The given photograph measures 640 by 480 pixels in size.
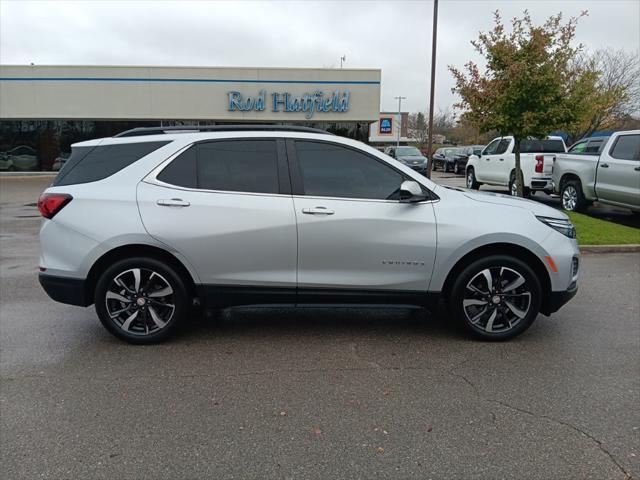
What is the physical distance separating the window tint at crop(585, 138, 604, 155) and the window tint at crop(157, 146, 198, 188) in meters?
9.78

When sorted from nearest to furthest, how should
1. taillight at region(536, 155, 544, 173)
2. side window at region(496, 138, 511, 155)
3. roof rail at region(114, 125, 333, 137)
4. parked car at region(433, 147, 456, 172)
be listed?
roof rail at region(114, 125, 333, 137)
taillight at region(536, 155, 544, 173)
side window at region(496, 138, 511, 155)
parked car at region(433, 147, 456, 172)

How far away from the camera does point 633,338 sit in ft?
14.7

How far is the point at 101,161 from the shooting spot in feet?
14.3

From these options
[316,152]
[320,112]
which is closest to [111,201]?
[316,152]

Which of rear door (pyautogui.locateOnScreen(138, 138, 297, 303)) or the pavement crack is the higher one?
rear door (pyautogui.locateOnScreen(138, 138, 297, 303))

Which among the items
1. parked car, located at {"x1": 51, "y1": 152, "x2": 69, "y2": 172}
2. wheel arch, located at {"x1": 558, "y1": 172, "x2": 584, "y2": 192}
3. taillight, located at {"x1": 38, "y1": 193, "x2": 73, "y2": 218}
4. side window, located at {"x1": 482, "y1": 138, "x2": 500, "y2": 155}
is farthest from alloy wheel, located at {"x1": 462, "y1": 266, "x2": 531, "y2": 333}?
parked car, located at {"x1": 51, "y1": 152, "x2": 69, "y2": 172}

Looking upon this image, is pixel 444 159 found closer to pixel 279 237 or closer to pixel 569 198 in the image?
pixel 569 198

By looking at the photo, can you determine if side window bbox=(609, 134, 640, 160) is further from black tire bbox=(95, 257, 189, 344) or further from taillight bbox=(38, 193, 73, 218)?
taillight bbox=(38, 193, 73, 218)

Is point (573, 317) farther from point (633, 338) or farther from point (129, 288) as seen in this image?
point (129, 288)

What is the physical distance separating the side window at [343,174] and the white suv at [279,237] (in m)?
0.01

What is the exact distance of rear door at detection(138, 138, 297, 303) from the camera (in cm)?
413

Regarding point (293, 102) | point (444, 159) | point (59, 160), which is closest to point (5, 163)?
point (59, 160)

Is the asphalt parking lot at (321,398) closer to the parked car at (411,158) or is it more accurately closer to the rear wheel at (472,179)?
the rear wheel at (472,179)

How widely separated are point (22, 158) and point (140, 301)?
1036 inches
